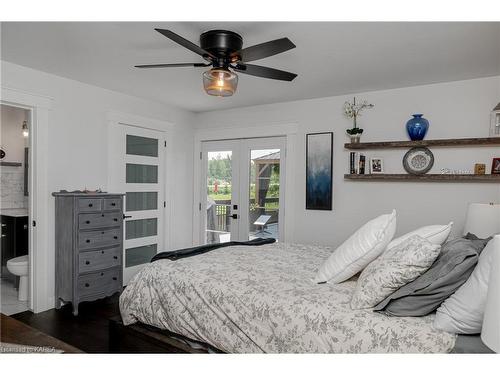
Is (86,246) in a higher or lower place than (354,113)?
lower

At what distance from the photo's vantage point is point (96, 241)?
3.52 meters

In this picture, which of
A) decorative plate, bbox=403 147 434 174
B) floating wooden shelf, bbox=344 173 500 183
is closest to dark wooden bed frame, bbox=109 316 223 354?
floating wooden shelf, bbox=344 173 500 183

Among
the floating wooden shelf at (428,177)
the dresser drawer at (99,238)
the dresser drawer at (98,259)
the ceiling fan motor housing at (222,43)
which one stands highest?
the ceiling fan motor housing at (222,43)

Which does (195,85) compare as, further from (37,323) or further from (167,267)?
(37,323)

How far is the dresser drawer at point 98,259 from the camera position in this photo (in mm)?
3402

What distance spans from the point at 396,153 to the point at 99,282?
11.2 ft

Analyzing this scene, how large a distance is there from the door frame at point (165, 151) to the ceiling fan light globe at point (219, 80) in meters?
2.11

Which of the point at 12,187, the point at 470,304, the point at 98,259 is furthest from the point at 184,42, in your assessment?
the point at 12,187

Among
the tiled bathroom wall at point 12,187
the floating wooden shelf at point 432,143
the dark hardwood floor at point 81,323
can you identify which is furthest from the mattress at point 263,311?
the tiled bathroom wall at point 12,187

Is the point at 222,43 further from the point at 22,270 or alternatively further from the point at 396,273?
the point at 22,270

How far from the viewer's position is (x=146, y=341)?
231 centimetres

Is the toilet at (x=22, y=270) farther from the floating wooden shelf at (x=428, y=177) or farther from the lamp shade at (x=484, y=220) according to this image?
the lamp shade at (x=484, y=220)

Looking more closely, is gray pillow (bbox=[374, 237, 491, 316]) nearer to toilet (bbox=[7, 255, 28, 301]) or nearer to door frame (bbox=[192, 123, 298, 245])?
door frame (bbox=[192, 123, 298, 245])
